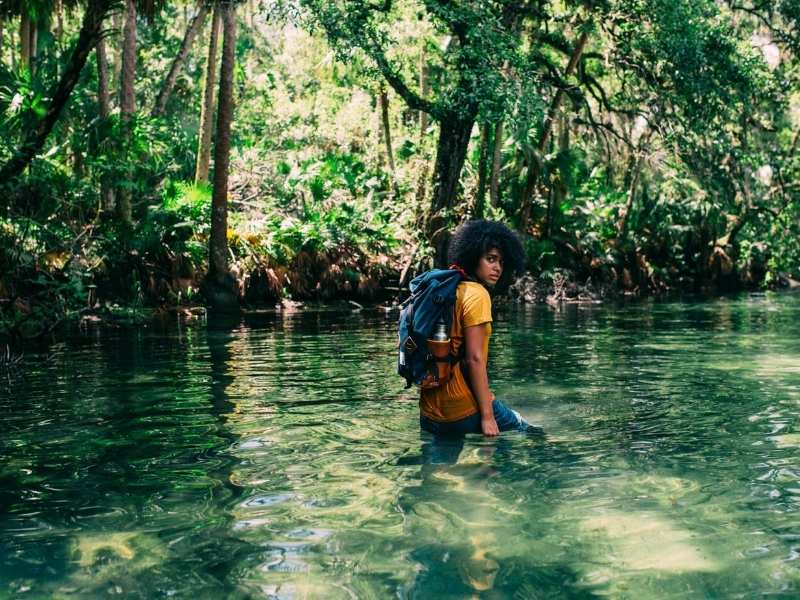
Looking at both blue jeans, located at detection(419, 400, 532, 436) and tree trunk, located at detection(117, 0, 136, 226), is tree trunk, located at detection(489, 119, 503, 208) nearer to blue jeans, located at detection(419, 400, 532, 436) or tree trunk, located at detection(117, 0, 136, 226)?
tree trunk, located at detection(117, 0, 136, 226)

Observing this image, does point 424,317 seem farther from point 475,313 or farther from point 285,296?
point 285,296

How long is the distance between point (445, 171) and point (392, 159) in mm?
8615

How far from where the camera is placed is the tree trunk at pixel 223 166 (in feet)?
64.2

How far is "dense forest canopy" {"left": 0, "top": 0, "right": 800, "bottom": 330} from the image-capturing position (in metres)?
17.8

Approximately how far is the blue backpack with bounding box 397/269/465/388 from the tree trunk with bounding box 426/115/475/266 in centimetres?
1527

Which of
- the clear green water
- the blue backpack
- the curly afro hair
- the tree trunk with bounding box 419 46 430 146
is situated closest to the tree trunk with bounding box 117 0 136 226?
the tree trunk with bounding box 419 46 430 146

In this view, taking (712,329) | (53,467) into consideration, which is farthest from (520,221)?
(53,467)

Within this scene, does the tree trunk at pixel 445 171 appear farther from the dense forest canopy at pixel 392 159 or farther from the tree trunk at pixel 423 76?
the tree trunk at pixel 423 76

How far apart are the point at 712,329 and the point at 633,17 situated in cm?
756

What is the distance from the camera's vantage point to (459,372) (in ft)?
21.0

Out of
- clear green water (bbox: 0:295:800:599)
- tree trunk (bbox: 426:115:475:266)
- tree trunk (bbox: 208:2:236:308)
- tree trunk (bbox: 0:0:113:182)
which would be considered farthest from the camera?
tree trunk (bbox: 426:115:475:266)

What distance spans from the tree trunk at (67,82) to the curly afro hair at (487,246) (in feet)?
25.3

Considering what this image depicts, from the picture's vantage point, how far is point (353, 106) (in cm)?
3403

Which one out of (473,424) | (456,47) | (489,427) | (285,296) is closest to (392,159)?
(285,296)
